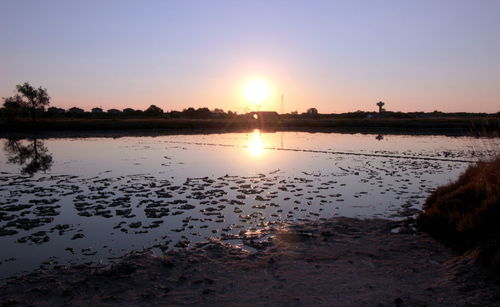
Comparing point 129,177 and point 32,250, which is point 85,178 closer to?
point 129,177

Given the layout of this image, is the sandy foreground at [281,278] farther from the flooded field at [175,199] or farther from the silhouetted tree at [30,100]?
the silhouetted tree at [30,100]

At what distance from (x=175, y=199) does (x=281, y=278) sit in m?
8.00

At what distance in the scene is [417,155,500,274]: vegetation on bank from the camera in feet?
26.7

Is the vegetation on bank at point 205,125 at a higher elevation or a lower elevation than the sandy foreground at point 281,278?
higher

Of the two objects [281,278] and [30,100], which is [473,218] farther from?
[30,100]

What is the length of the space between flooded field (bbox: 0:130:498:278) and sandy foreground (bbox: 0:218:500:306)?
3.08 feet

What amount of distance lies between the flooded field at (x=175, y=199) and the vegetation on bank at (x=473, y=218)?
1.64 m

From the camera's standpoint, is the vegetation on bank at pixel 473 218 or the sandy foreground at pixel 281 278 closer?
the sandy foreground at pixel 281 278

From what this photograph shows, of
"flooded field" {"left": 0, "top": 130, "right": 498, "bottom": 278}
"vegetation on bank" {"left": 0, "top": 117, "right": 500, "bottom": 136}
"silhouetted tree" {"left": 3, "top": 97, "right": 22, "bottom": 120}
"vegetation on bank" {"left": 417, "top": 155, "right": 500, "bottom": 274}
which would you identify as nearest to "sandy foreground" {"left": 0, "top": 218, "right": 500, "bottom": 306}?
"vegetation on bank" {"left": 417, "top": 155, "right": 500, "bottom": 274}

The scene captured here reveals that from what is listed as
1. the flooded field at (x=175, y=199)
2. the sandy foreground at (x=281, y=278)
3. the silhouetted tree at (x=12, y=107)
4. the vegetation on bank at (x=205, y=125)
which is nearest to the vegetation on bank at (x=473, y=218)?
the sandy foreground at (x=281, y=278)

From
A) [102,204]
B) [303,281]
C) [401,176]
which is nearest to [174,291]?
[303,281]

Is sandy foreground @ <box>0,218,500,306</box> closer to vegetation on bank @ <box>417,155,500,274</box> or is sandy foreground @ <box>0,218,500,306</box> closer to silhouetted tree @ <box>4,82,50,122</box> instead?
vegetation on bank @ <box>417,155,500,274</box>

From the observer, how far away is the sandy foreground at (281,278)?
653 cm

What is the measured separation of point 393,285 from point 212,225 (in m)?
5.67
